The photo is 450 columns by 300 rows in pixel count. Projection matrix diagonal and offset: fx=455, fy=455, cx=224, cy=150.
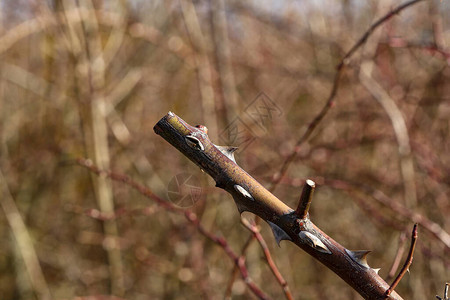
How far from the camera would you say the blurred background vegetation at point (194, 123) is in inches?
109

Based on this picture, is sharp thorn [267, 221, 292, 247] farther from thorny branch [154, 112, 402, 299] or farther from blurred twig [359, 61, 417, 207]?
blurred twig [359, 61, 417, 207]

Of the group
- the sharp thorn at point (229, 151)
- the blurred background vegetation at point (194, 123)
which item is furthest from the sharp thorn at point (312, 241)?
the blurred background vegetation at point (194, 123)

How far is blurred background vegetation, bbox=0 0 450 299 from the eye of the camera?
2.78 metres

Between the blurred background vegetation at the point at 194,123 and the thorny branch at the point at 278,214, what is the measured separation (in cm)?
133

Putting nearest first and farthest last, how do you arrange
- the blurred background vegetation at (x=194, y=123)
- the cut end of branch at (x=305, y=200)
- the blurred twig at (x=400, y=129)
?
the cut end of branch at (x=305, y=200) < the blurred twig at (x=400, y=129) < the blurred background vegetation at (x=194, y=123)

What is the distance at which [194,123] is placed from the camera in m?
3.87

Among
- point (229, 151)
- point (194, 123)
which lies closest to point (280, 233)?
point (229, 151)

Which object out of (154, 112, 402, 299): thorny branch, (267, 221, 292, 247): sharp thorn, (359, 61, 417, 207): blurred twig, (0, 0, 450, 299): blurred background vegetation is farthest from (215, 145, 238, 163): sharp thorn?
(359, 61, 417, 207): blurred twig

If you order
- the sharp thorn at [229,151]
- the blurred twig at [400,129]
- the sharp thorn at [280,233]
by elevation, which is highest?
the blurred twig at [400,129]

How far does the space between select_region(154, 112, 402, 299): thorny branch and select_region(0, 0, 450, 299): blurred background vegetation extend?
4.36ft

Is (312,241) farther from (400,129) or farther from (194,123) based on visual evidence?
(194,123)

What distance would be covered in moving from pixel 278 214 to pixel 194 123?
3.26m

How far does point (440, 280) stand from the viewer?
264 cm

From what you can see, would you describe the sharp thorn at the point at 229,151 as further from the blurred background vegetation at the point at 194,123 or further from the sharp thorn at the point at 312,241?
the blurred background vegetation at the point at 194,123
